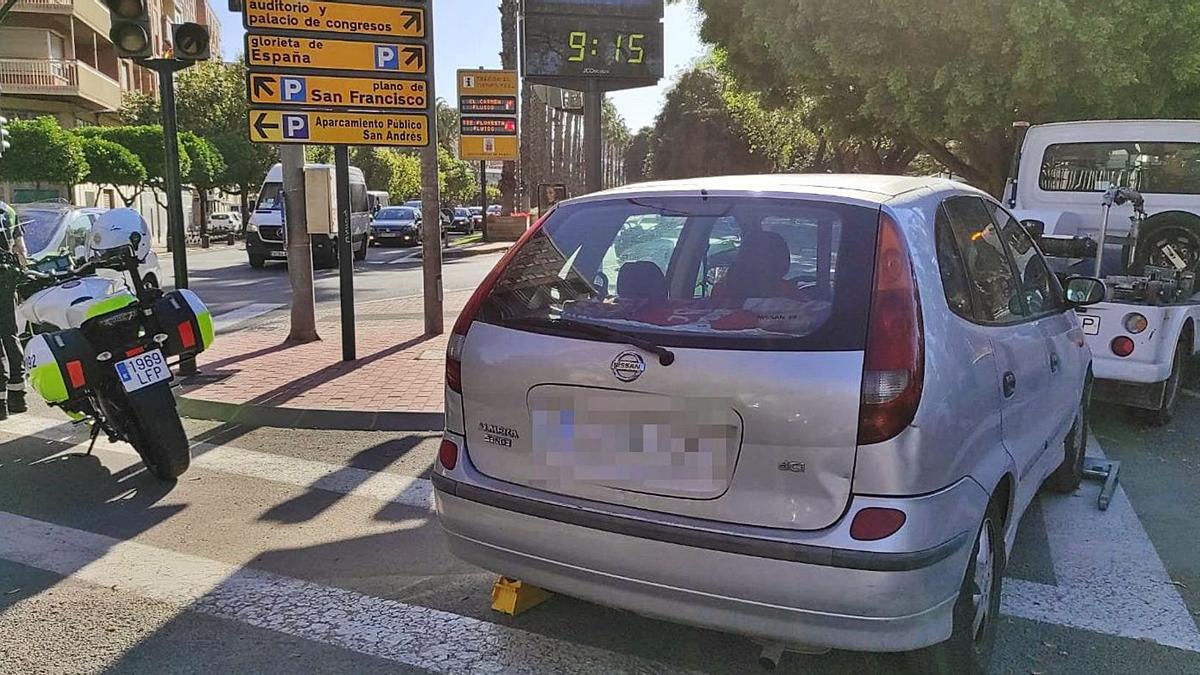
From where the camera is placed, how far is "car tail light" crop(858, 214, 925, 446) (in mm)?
2588

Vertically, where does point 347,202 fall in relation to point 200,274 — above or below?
above

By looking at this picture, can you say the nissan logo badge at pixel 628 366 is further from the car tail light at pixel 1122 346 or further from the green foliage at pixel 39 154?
the green foliage at pixel 39 154

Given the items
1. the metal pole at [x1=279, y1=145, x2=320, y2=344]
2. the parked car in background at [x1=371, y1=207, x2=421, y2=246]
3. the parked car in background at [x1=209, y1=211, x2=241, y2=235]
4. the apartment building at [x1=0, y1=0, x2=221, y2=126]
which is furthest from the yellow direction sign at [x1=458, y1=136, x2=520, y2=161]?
the parked car in background at [x1=209, y1=211, x2=241, y2=235]

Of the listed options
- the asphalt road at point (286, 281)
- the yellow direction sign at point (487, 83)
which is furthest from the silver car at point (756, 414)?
the yellow direction sign at point (487, 83)

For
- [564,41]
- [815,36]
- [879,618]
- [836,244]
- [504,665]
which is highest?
[815,36]

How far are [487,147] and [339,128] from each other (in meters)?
16.2

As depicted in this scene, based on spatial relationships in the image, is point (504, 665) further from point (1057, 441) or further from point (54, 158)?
point (54, 158)

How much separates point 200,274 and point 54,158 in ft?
45.0

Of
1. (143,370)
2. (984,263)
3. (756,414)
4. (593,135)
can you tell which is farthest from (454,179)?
(756,414)

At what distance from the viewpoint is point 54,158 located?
30.5m

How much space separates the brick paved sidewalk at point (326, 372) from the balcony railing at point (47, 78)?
99.9 feet

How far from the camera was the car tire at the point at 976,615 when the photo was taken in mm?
2973

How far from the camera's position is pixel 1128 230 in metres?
7.73

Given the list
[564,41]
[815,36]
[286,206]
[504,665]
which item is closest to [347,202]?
[286,206]
